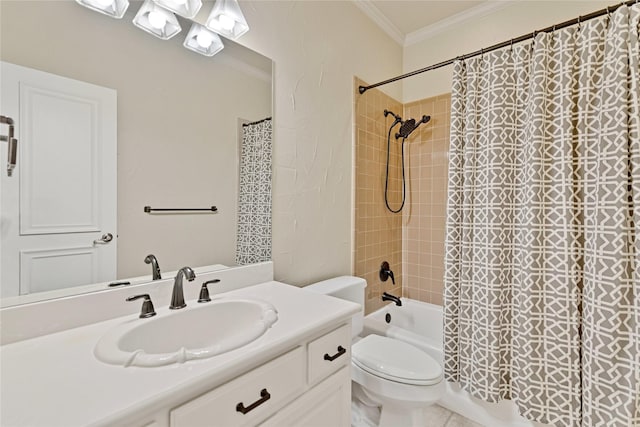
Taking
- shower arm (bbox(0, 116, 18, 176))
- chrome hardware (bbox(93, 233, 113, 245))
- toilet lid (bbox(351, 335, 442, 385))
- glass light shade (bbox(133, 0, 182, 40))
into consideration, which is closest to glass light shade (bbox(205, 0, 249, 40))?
glass light shade (bbox(133, 0, 182, 40))

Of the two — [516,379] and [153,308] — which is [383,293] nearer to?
[516,379]

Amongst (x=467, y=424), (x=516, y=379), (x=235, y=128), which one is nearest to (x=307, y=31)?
(x=235, y=128)

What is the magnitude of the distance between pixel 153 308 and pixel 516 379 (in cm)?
164

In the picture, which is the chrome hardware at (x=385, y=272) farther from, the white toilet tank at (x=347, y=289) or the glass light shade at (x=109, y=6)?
the glass light shade at (x=109, y=6)

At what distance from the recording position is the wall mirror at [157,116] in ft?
2.75

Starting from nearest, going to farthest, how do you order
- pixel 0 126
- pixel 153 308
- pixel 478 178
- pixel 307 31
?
pixel 0 126
pixel 153 308
pixel 478 178
pixel 307 31

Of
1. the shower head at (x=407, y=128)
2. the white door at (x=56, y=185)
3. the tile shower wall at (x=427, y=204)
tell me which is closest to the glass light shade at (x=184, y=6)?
the white door at (x=56, y=185)

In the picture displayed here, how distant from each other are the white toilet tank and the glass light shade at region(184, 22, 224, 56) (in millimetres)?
1229

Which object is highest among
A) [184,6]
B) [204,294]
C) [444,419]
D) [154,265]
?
[184,6]

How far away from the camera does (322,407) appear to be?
950mm

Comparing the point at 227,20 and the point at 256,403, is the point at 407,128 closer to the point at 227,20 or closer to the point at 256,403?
the point at 227,20

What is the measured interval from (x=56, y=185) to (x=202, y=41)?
0.77 m

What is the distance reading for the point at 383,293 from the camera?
2232 millimetres

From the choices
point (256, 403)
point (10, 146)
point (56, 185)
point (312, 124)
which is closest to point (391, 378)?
point (256, 403)
